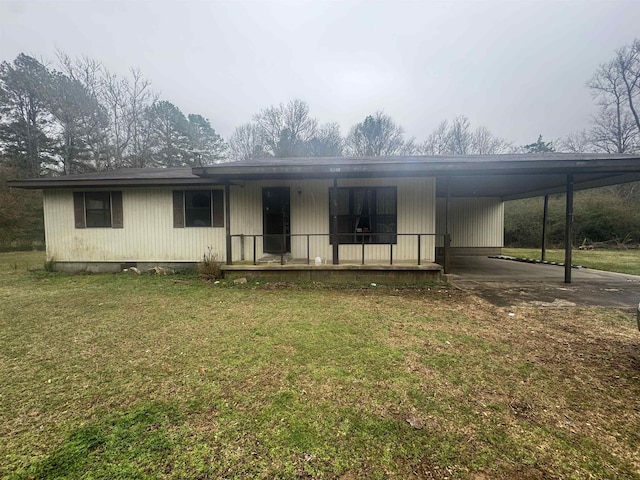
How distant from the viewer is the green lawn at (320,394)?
1.70m

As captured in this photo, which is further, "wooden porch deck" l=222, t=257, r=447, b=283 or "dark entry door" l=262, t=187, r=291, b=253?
"dark entry door" l=262, t=187, r=291, b=253

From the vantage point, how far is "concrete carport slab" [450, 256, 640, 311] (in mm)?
5324

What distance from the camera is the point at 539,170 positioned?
6434 millimetres

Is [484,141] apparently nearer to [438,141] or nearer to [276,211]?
[438,141]

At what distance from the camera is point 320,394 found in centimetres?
238

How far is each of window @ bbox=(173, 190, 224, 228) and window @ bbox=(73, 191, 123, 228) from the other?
1.69m

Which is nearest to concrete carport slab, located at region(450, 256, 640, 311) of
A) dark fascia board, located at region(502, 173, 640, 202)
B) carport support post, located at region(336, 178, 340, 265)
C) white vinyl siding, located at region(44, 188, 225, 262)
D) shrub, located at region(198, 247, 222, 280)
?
dark fascia board, located at region(502, 173, 640, 202)

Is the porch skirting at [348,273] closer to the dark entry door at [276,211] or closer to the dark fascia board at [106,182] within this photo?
the dark entry door at [276,211]

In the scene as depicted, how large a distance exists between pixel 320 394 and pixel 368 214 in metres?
5.82

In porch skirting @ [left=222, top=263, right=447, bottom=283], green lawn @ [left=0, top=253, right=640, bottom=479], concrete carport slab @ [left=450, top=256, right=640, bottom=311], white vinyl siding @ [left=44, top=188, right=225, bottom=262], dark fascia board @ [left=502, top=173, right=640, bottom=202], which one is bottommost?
green lawn @ [left=0, top=253, right=640, bottom=479]

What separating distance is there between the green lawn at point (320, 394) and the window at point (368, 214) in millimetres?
3343

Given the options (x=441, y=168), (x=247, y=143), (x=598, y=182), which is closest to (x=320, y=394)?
(x=441, y=168)

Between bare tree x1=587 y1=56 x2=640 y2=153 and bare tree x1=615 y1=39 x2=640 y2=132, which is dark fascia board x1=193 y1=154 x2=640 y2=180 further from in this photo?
bare tree x1=615 y1=39 x2=640 y2=132

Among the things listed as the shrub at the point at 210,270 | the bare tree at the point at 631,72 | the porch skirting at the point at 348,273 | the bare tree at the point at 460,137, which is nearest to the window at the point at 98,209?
the shrub at the point at 210,270
